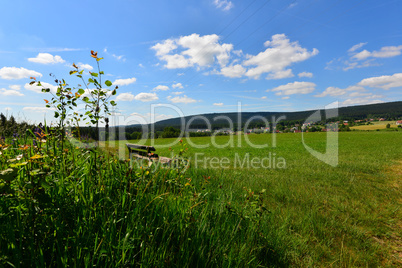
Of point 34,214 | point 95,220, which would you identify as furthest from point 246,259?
point 34,214

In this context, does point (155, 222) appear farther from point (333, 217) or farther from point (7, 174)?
point (333, 217)

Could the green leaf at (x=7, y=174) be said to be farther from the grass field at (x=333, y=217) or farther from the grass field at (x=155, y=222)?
the grass field at (x=333, y=217)

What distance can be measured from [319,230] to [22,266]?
377 centimetres

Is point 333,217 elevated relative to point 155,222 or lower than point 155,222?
lower

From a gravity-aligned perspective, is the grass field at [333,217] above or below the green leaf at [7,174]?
below

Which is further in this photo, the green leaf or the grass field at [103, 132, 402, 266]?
the grass field at [103, 132, 402, 266]

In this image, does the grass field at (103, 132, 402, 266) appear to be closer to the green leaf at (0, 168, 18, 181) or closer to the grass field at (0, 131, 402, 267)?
the grass field at (0, 131, 402, 267)

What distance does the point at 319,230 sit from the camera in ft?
10.7

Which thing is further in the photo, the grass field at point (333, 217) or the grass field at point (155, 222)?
the grass field at point (333, 217)

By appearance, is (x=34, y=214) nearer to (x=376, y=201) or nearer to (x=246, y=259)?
(x=246, y=259)

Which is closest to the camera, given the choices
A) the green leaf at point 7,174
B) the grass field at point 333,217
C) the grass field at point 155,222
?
the green leaf at point 7,174

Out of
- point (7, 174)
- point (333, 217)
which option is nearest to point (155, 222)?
point (7, 174)

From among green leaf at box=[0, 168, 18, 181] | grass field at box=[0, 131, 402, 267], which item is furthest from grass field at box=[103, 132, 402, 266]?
green leaf at box=[0, 168, 18, 181]

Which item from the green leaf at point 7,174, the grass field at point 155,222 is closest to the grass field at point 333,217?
the grass field at point 155,222
